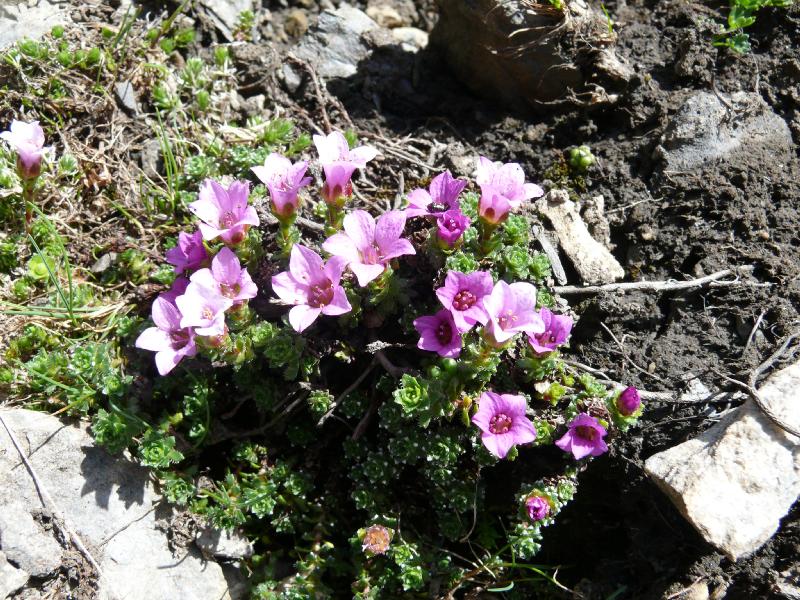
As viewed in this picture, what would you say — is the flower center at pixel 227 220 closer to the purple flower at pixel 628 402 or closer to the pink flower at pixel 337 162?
the pink flower at pixel 337 162

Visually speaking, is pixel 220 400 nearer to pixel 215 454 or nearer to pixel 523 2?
pixel 215 454

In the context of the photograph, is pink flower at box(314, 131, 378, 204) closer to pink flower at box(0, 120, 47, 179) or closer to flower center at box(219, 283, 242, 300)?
flower center at box(219, 283, 242, 300)

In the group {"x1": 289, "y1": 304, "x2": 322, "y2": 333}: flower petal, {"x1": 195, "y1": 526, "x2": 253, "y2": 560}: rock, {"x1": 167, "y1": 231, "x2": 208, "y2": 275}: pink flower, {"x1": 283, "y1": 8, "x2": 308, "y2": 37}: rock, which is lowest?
{"x1": 195, "y1": 526, "x2": 253, "y2": 560}: rock

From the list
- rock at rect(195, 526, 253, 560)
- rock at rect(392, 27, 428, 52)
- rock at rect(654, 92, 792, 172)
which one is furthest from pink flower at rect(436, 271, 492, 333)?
rock at rect(392, 27, 428, 52)

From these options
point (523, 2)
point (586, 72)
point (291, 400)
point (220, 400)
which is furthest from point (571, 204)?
point (220, 400)

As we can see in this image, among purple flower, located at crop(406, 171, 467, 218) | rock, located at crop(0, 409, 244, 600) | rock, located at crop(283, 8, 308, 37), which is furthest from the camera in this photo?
rock, located at crop(283, 8, 308, 37)
